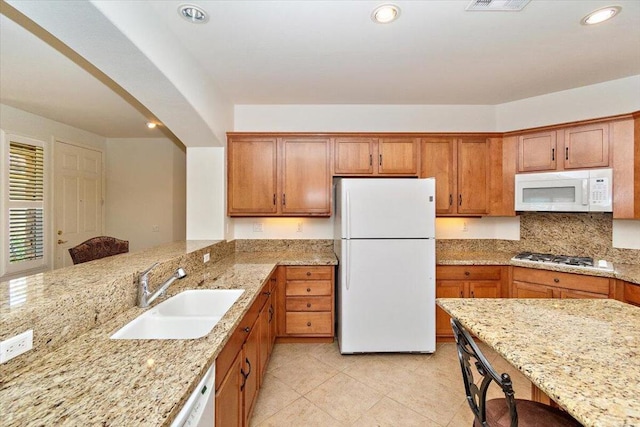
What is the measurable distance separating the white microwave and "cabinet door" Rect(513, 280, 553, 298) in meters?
0.74

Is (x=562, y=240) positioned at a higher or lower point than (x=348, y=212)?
lower

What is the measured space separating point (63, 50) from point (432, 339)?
3.79 meters

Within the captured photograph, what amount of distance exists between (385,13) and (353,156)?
1.48 m

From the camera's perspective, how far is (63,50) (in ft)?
6.79

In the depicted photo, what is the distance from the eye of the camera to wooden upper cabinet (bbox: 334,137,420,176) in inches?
120

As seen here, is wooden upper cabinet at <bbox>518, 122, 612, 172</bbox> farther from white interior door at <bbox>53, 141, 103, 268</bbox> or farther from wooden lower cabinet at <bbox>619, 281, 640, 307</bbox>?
white interior door at <bbox>53, 141, 103, 268</bbox>

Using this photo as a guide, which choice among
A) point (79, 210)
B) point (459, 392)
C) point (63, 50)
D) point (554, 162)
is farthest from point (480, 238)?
point (79, 210)

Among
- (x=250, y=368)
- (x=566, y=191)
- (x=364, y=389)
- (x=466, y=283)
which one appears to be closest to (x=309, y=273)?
(x=364, y=389)

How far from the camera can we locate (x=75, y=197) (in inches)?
157

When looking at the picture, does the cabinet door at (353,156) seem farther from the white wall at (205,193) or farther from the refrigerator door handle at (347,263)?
the white wall at (205,193)

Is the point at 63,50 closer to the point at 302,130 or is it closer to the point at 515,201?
the point at 302,130

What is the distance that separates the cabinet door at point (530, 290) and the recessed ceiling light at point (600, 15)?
2.08 metres

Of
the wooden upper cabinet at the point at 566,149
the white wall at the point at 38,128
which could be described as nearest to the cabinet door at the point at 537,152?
the wooden upper cabinet at the point at 566,149

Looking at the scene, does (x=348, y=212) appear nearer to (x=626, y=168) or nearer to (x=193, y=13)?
(x=193, y=13)
